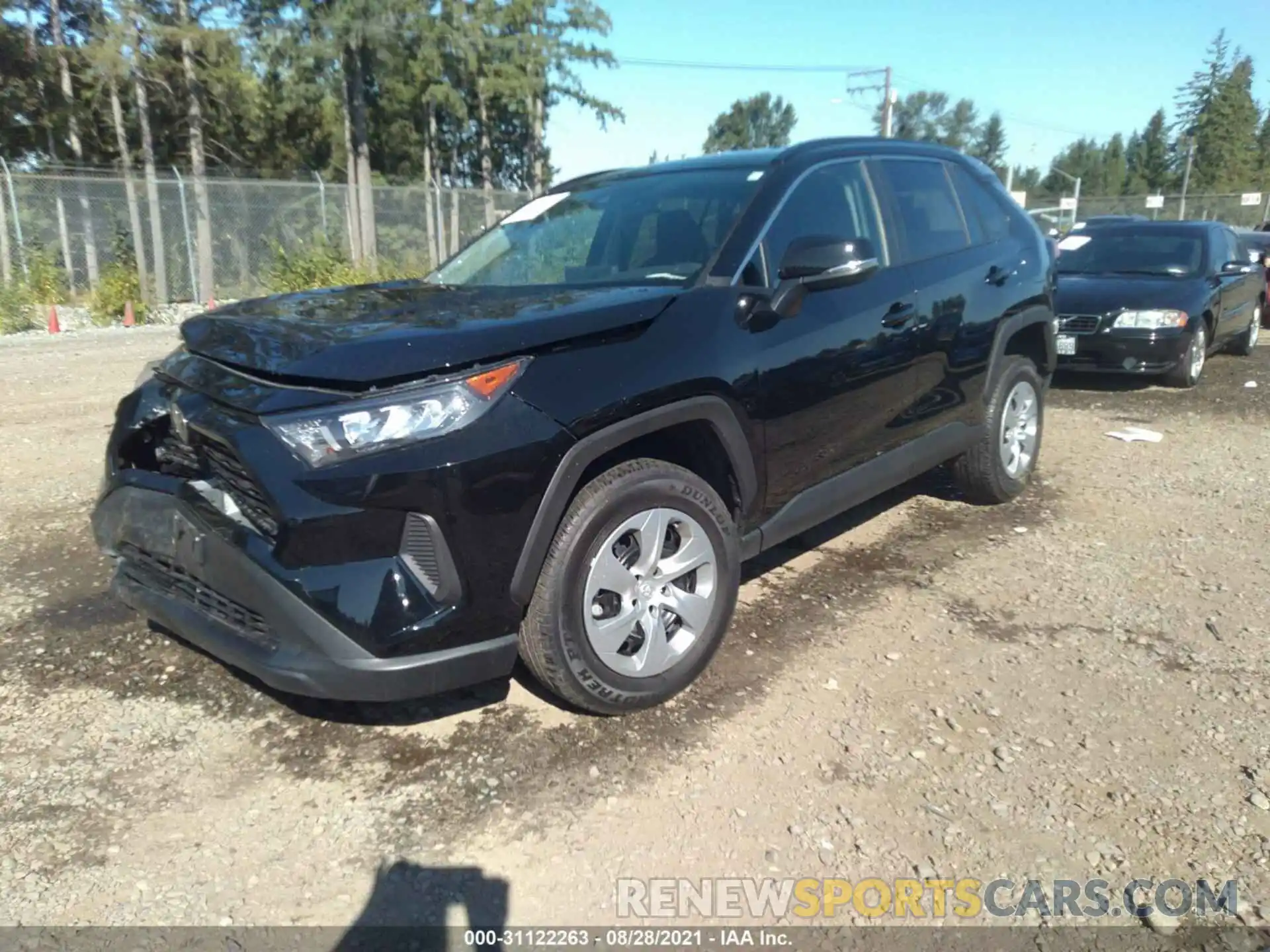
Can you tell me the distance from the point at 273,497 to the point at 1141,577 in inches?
149

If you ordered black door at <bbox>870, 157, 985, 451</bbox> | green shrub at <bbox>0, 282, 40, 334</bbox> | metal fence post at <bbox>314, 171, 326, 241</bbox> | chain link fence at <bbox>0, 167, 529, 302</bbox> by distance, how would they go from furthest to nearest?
metal fence post at <bbox>314, 171, 326, 241</bbox>
chain link fence at <bbox>0, 167, 529, 302</bbox>
green shrub at <bbox>0, 282, 40, 334</bbox>
black door at <bbox>870, 157, 985, 451</bbox>

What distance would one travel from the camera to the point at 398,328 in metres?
2.89

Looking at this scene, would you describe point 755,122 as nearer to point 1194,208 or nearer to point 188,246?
point 1194,208

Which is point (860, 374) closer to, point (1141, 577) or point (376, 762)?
point (1141, 577)

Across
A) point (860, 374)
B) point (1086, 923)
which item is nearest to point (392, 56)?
point (860, 374)

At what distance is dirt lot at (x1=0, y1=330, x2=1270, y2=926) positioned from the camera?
8.30 feet

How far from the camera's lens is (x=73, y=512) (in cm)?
534

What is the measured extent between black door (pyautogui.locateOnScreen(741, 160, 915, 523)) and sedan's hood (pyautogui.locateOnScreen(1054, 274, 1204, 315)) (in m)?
5.37

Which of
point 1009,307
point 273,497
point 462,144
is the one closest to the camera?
point 273,497

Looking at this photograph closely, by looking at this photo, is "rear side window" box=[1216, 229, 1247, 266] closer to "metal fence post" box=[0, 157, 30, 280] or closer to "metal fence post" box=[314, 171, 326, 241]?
"metal fence post" box=[314, 171, 326, 241]

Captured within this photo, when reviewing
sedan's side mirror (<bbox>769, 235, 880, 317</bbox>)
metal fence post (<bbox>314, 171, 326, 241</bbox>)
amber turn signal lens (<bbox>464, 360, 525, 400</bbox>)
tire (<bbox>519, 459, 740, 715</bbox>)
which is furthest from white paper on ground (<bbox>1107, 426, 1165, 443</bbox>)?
metal fence post (<bbox>314, 171, 326, 241</bbox>)

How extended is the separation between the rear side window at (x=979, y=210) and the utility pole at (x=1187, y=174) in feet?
91.6

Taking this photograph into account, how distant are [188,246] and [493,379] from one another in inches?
678

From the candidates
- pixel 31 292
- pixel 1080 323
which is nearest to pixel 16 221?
pixel 31 292
